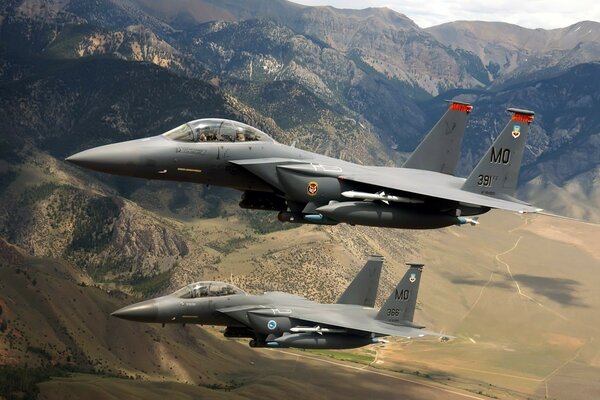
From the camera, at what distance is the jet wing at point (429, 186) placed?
5388cm

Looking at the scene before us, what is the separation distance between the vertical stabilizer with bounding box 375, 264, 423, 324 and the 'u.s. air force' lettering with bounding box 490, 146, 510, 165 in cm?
4063

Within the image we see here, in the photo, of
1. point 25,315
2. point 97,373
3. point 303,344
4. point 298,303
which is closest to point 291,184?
point 303,344

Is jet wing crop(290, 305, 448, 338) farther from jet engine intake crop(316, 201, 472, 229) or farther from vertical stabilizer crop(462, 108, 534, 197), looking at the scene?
jet engine intake crop(316, 201, 472, 229)

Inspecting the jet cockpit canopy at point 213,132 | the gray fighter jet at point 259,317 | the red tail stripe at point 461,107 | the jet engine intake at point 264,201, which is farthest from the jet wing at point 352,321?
the jet cockpit canopy at point 213,132

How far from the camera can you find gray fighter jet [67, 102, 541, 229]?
53.6m

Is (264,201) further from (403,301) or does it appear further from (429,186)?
(403,301)

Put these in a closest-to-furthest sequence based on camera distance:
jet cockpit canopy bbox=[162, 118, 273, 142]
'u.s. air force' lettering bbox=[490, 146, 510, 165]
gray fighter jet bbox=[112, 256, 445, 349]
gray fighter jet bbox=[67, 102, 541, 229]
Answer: gray fighter jet bbox=[67, 102, 541, 229], jet cockpit canopy bbox=[162, 118, 273, 142], 'u.s. air force' lettering bbox=[490, 146, 510, 165], gray fighter jet bbox=[112, 256, 445, 349]

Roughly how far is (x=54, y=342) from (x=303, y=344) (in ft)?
311

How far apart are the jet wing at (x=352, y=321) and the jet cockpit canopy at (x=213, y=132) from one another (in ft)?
98.6

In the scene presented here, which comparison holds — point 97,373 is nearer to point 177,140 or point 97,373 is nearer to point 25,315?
point 25,315

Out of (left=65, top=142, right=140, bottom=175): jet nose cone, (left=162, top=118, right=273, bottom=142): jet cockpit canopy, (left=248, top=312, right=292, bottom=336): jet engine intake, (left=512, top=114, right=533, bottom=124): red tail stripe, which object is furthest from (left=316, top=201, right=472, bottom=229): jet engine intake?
(left=248, top=312, right=292, bottom=336): jet engine intake

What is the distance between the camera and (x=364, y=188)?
184 feet

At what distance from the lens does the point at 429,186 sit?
189 ft

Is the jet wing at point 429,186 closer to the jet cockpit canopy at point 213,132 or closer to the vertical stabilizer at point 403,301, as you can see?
the jet cockpit canopy at point 213,132
